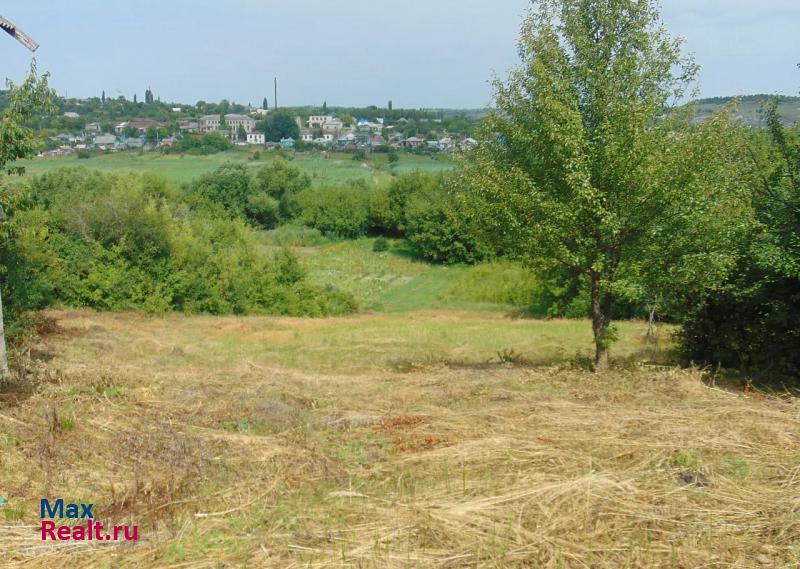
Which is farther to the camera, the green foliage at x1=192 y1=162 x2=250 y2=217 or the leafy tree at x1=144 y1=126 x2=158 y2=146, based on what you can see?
the leafy tree at x1=144 y1=126 x2=158 y2=146

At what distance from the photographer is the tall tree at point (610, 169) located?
1226 centimetres

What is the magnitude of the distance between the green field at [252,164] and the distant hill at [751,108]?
187ft

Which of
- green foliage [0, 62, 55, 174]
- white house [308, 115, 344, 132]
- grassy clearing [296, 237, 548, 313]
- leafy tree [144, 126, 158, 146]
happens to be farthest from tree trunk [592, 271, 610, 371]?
white house [308, 115, 344, 132]

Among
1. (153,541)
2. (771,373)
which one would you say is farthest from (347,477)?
(771,373)

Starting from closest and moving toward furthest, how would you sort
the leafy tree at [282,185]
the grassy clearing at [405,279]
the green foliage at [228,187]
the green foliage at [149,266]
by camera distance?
the green foliage at [149,266], the grassy clearing at [405,279], the green foliage at [228,187], the leafy tree at [282,185]

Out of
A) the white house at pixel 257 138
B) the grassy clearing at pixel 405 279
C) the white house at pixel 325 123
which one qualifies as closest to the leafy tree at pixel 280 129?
the white house at pixel 257 138

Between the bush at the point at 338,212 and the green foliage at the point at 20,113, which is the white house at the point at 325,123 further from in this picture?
the green foliage at the point at 20,113

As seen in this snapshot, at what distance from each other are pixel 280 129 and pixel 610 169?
13306 cm

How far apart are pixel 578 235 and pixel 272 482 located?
7.96 m

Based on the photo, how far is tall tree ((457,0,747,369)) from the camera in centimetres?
1226

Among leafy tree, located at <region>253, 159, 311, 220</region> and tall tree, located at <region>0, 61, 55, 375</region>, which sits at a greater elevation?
tall tree, located at <region>0, 61, 55, 375</region>

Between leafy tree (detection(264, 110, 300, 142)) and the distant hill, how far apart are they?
127969 mm

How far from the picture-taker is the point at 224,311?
37.8m

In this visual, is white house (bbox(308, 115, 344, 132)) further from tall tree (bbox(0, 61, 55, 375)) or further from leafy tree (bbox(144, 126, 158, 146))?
tall tree (bbox(0, 61, 55, 375))
